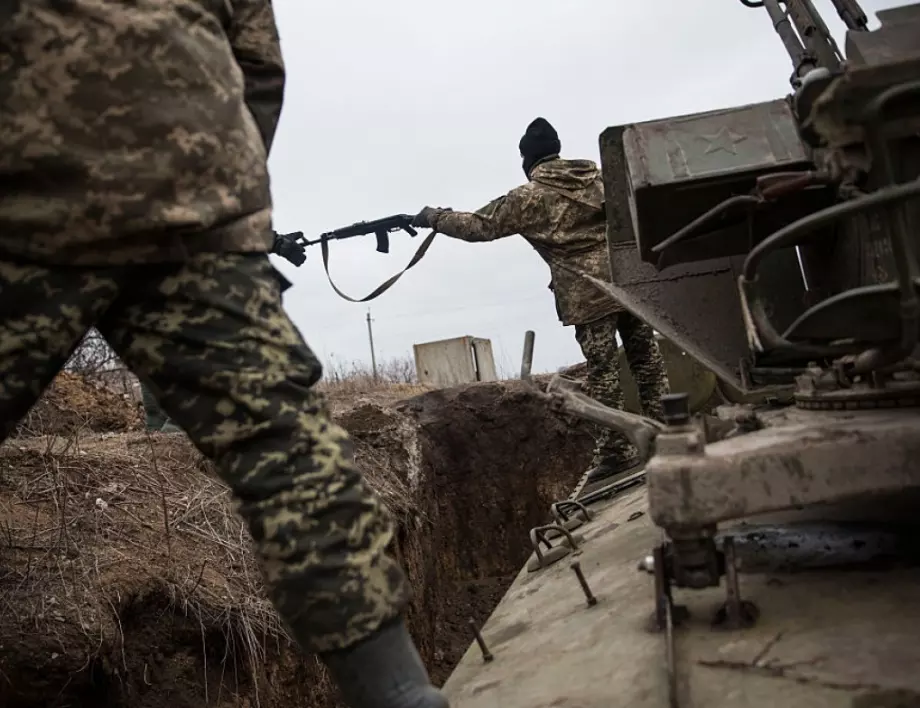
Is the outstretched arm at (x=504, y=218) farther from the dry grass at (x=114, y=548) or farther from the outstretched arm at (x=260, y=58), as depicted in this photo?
the outstretched arm at (x=260, y=58)

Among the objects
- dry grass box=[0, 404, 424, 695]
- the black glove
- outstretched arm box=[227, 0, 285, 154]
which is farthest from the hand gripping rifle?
outstretched arm box=[227, 0, 285, 154]

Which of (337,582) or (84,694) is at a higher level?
(337,582)

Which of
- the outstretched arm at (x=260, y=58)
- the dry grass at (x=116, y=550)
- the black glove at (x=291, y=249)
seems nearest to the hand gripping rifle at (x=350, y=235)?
the black glove at (x=291, y=249)

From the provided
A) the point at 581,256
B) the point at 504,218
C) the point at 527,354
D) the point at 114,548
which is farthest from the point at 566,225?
the point at 114,548

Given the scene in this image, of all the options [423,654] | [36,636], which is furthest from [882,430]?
[423,654]

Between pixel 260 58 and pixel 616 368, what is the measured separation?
3.95 m

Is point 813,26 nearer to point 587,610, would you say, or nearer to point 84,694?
point 587,610

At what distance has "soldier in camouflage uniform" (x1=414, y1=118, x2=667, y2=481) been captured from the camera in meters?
5.65

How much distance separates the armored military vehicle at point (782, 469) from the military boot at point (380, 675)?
0.34 metres

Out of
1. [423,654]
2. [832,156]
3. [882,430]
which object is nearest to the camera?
[882,430]

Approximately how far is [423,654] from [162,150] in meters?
4.65

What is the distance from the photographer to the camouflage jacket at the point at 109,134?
1558 millimetres

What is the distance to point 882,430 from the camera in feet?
5.75

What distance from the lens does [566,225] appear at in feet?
18.6
